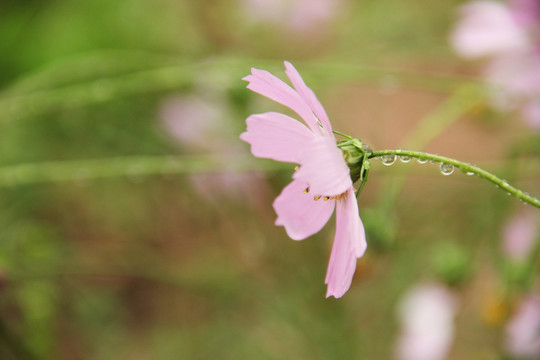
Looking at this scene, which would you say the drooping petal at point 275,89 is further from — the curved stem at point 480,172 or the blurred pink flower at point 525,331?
the blurred pink flower at point 525,331

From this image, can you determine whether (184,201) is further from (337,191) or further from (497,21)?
→ (337,191)

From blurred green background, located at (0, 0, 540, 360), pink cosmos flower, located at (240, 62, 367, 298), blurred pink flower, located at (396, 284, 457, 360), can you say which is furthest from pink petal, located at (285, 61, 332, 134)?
blurred pink flower, located at (396, 284, 457, 360)

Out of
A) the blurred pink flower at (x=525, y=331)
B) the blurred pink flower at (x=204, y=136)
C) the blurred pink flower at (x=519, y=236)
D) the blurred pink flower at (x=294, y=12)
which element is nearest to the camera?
the blurred pink flower at (x=525, y=331)

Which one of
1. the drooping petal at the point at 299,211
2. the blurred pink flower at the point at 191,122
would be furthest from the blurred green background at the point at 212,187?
the drooping petal at the point at 299,211

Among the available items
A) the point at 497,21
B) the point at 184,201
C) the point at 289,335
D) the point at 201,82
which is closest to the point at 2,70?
the point at 184,201

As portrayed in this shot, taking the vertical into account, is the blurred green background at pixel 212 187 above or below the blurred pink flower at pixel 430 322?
above

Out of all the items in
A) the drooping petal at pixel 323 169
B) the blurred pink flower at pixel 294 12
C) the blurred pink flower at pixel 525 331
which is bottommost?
the blurred pink flower at pixel 525 331
